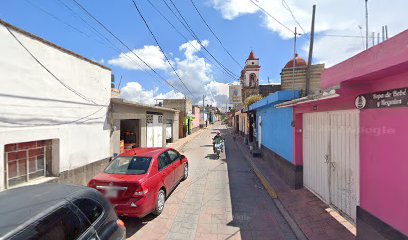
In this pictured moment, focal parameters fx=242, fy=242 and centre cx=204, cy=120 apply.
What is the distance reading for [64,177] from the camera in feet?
21.8

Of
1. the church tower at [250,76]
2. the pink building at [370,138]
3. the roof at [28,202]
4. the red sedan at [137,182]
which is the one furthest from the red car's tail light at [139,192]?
the church tower at [250,76]

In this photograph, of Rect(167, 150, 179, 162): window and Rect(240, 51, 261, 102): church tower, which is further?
Rect(240, 51, 261, 102): church tower

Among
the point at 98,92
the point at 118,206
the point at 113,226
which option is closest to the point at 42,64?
the point at 98,92

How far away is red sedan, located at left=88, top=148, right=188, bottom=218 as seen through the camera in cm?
497

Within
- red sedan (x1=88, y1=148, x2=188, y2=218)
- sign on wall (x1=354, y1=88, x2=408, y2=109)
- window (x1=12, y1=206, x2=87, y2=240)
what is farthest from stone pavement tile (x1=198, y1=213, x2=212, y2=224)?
sign on wall (x1=354, y1=88, x2=408, y2=109)

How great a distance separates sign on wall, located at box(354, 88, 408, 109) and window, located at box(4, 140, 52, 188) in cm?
693

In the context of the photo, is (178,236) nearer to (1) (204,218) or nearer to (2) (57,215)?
(1) (204,218)

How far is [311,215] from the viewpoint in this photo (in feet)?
17.9

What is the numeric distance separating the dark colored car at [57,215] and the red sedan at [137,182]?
5.38 feet

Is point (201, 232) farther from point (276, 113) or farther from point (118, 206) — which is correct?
point (276, 113)

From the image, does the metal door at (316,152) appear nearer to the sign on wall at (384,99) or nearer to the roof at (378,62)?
the sign on wall at (384,99)

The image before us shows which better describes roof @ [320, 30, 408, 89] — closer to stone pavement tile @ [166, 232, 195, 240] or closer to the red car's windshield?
stone pavement tile @ [166, 232, 195, 240]

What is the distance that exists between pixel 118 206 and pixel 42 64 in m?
3.90

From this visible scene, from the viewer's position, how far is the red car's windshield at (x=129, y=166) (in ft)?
18.4
